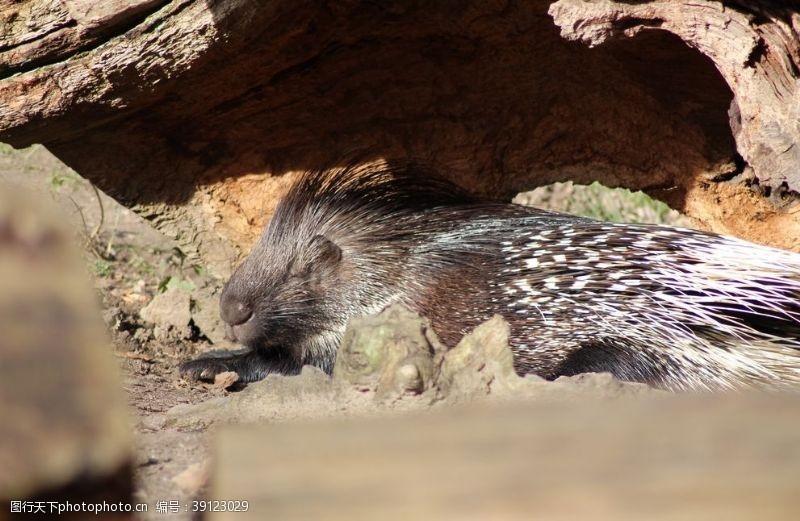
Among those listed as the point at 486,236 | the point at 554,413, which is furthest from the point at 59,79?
the point at 554,413

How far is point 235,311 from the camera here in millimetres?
3395

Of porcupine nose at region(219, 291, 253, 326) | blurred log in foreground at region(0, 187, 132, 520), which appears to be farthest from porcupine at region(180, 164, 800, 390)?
blurred log in foreground at region(0, 187, 132, 520)

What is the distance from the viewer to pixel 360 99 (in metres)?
3.50

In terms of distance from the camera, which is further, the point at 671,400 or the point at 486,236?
the point at 486,236

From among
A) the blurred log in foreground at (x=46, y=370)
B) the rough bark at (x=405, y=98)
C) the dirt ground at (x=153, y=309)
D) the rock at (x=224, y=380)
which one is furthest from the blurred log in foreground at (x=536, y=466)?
the rock at (x=224, y=380)

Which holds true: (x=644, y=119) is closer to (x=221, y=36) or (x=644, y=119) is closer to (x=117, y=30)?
(x=221, y=36)

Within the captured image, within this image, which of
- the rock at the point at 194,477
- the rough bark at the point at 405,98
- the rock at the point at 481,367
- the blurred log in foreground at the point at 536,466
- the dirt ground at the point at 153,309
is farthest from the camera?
the rough bark at the point at 405,98

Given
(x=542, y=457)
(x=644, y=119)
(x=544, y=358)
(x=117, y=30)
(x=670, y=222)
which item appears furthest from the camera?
(x=670, y=222)

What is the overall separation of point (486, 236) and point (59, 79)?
4.71ft

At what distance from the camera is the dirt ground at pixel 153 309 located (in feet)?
6.30

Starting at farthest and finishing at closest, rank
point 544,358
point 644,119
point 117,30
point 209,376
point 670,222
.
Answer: point 670,222
point 644,119
point 209,376
point 544,358
point 117,30

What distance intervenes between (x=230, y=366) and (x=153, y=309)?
22.1 inches

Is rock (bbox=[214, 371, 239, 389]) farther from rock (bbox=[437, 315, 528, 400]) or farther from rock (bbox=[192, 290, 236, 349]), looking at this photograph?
rock (bbox=[437, 315, 528, 400])

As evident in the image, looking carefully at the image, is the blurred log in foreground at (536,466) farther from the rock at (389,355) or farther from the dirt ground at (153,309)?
the rock at (389,355)
